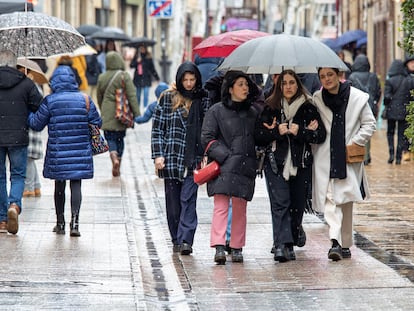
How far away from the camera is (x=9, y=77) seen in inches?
549

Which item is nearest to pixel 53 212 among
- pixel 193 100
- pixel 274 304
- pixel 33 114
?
pixel 33 114

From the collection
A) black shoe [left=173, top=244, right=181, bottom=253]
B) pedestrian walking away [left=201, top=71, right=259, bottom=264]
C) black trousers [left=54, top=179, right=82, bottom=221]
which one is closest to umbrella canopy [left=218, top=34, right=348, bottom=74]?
pedestrian walking away [left=201, top=71, right=259, bottom=264]

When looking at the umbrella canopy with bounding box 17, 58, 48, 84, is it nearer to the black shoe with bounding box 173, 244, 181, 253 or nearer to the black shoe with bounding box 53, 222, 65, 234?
the black shoe with bounding box 53, 222, 65, 234

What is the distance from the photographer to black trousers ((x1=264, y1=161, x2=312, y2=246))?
11977 millimetres

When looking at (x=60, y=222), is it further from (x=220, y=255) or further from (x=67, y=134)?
(x=220, y=255)

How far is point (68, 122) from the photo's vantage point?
45.0 ft

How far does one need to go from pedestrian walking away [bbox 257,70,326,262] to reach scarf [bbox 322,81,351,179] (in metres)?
0.12

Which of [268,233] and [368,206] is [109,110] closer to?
[368,206]

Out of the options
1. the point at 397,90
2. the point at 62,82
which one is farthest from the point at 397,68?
the point at 62,82

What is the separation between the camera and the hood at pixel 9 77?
13922 millimetres

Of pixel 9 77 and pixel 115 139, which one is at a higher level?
pixel 9 77

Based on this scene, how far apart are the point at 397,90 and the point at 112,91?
16.3ft

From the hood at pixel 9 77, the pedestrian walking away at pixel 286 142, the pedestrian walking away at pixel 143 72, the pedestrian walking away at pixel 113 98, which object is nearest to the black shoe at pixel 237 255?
the pedestrian walking away at pixel 286 142

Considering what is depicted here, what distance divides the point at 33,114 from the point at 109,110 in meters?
7.10
